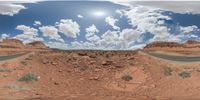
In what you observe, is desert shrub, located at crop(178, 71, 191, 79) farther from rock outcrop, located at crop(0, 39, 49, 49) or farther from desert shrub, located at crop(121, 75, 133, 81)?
rock outcrop, located at crop(0, 39, 49, 49)

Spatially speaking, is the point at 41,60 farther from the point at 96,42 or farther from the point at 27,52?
the point at 96,42

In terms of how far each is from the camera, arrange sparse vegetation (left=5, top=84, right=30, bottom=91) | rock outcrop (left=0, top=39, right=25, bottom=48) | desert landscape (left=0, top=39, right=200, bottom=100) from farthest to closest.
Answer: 1. sparse vegetation (left=5, top=84, right=30, bottom=91)
2. desert landscape (left=0, top=39, right=200, bottom=100)
3. rock outcrop (left=0, top=39, right=25, bottom=48)

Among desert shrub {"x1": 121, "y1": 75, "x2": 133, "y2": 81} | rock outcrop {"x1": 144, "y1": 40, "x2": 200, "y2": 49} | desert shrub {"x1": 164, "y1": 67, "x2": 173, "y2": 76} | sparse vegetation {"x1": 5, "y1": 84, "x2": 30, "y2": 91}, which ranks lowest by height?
sparse vegetation {"x1": 5, "y1": 84, "x2": 30, "y2": 91}

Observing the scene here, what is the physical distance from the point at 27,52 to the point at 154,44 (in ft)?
11.4

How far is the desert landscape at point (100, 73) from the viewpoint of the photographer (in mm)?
13469

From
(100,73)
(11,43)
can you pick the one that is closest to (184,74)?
(100,73)

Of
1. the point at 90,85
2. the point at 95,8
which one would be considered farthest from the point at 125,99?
the point at 95,8

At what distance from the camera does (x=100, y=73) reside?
14.4 meters

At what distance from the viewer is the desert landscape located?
1347 cm

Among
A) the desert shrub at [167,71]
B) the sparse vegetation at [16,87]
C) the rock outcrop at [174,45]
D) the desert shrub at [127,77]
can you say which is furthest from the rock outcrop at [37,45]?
the desert shrub at [167,71]

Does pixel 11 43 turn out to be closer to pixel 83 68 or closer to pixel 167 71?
pixel 83 68

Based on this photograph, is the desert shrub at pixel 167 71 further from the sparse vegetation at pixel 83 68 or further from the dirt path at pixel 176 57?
the sparse vegetation at pixel 83 68

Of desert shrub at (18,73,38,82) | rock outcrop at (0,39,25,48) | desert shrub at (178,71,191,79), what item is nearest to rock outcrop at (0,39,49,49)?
rock outcrop at (0,39,25,48)

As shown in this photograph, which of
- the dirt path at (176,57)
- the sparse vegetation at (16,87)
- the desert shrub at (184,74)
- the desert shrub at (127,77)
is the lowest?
the sparse vegetation at (16,87)
